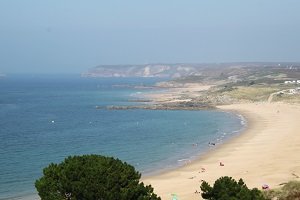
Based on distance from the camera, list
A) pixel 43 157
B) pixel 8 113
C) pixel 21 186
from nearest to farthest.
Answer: pixel 21 186 → pixel 43 157 → pixel 8 113

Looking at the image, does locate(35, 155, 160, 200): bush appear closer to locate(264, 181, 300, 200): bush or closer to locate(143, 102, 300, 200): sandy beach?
locate(264, 181, 300, 200): bush

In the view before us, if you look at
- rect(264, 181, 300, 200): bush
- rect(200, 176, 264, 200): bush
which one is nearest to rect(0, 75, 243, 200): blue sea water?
rect(264, 181, 300, 200): bush

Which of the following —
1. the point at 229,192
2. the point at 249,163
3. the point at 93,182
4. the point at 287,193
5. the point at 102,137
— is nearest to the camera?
the point at 229,192

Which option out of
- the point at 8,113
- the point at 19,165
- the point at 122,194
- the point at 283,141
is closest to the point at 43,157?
the point at 19,165

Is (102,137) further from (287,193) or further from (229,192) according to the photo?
(229,192)

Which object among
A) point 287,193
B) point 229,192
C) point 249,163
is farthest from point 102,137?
point 229,192

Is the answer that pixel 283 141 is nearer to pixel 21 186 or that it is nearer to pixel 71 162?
pixel 21 186

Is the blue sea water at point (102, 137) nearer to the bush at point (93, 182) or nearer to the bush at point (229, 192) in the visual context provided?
the bush at point (93, 182)
